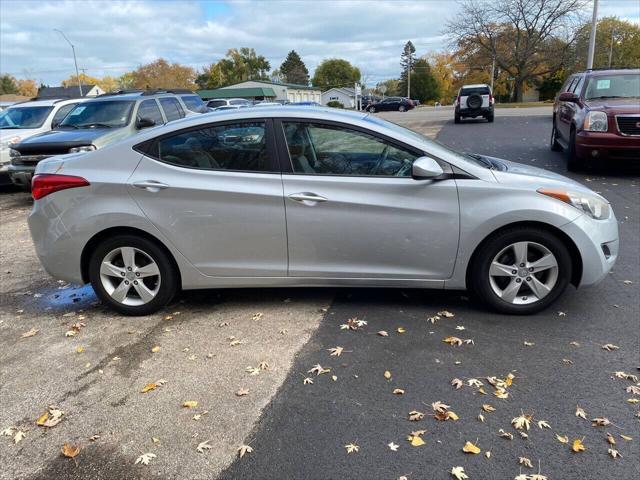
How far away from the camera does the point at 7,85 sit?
114688 mm

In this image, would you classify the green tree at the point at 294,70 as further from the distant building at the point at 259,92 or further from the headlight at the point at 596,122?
the headlight at the point at 596,122

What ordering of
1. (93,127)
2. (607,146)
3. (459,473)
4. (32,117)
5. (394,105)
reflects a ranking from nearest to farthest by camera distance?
(459,473)
(607,146)
(93,127)
(32,117)
(394,105)

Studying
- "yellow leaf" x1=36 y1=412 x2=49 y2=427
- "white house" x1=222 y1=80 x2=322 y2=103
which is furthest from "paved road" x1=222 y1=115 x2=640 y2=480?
"white house" x1=222 y1=80 x2=322 y2=103

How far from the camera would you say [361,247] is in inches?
164

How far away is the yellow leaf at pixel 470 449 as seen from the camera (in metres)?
2.68

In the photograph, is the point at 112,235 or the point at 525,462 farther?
the point at 112,235

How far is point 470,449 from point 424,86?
352ft

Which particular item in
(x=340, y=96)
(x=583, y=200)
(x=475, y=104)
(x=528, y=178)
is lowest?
(x=583, y=200)

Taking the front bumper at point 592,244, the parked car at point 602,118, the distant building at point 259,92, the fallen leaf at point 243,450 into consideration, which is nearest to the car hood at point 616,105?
the parked car at point 602,118

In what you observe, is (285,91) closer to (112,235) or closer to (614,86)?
(614,86)

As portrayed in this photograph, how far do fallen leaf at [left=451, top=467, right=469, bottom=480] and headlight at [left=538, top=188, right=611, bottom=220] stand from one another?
7.80 ft

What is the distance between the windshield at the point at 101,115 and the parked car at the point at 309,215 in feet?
19.3

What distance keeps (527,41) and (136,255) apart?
2185 inches

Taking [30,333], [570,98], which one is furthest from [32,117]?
[570,98]
